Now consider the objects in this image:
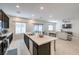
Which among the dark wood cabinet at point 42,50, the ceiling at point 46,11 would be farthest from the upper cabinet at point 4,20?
the dark wood cabinet at point 42,50

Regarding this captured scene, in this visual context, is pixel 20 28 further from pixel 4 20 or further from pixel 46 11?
pixel 46 11

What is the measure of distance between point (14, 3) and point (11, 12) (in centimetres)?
35

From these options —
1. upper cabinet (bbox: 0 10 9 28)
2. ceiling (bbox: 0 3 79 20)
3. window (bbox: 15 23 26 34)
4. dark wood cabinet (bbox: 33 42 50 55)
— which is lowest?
dark wood cabinet (bbox: 33 42 50 55)

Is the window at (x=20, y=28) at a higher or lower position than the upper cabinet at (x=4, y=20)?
lower

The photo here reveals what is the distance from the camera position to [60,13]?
182 centimetres

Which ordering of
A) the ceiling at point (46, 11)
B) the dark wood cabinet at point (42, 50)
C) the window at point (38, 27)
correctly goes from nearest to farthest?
the ceiling at point (46, 11)
the dark wood cabinet at point (42, 50)
the window at point (38, 27)

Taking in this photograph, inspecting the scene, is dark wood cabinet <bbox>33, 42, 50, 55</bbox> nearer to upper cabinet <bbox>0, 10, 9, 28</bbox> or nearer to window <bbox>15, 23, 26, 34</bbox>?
window <bbox>15, 23, 26, 34</bbox>

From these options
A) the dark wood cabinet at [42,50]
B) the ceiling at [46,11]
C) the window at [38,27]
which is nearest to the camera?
the ceiling at [46,11]

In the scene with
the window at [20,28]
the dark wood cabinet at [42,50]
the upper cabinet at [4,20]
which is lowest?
the dark wood cabinet at [42,50]

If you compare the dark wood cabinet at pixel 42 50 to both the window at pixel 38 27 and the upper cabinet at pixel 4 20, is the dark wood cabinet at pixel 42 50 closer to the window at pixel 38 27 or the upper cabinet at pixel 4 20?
the window at pixel 38 27

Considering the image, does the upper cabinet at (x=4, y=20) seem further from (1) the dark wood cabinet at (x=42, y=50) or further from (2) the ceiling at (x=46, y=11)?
(1) the dark wood cabinet at (x=42, y=50)

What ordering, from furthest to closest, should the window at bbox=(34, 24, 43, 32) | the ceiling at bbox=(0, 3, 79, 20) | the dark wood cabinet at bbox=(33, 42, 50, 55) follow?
1. the window at bbox=(34, 24, 43, 32)
2. the dark wood cabinet at bbox=(33, 42, 50, 55)
3. the ceiling at bbox=(0, 3, 79, 20)

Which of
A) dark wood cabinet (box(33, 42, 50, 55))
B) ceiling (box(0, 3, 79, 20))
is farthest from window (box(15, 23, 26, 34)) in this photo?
dark wood cabinet (box(33, 42, 50, 55))

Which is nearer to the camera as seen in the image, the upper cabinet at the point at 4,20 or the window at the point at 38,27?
the upper cabinet at the point at 4,20
